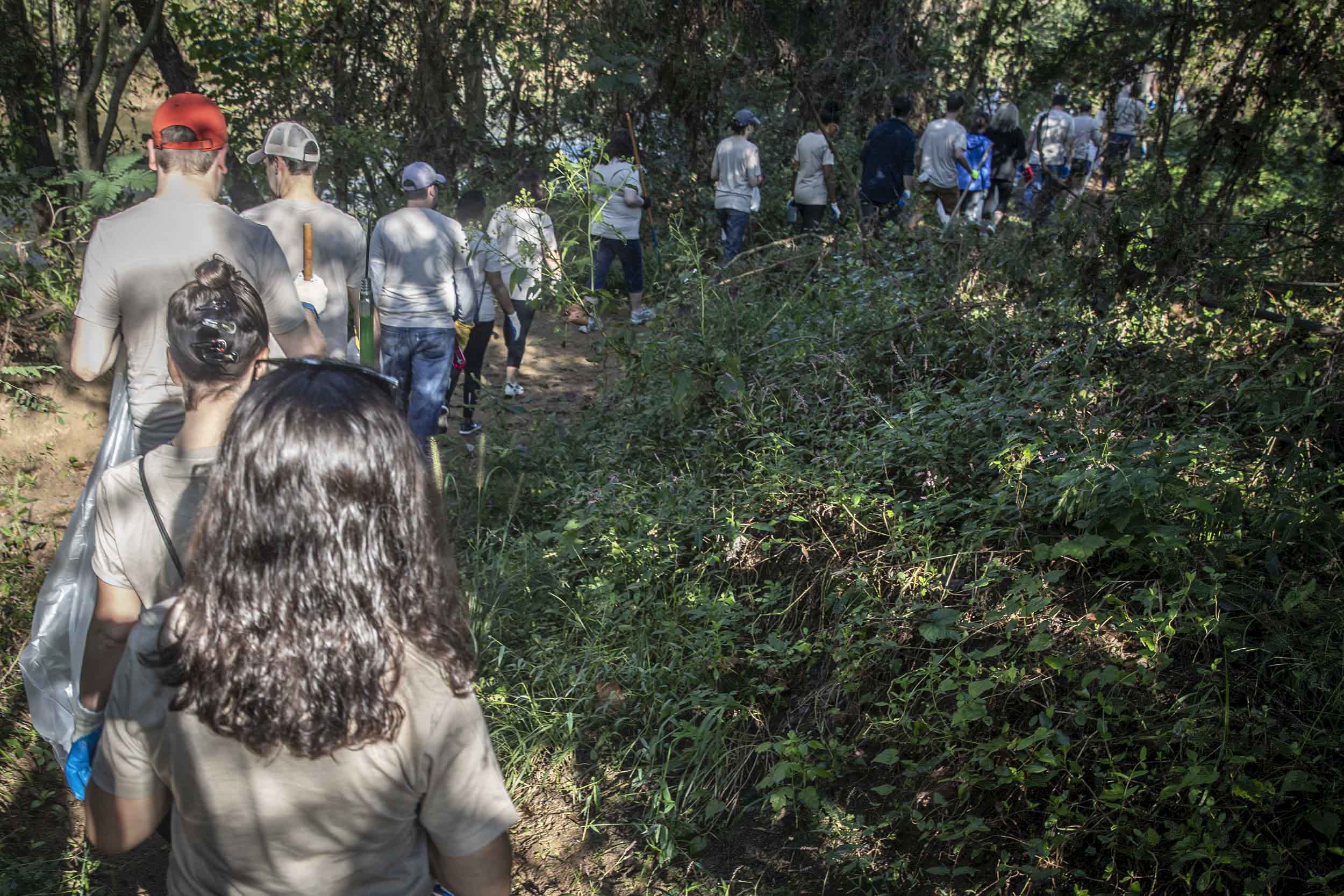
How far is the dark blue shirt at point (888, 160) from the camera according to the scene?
386 inches

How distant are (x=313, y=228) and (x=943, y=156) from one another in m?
7.52

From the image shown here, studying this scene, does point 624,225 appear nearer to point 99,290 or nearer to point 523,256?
point 523,256

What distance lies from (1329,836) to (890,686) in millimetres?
→ 1243

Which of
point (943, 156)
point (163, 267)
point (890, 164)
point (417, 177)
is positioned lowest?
point (163, 267)

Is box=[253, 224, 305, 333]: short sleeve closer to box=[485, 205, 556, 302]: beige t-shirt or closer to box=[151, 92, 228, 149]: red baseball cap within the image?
box=[151, 92, 228, 149]: red baseball cap

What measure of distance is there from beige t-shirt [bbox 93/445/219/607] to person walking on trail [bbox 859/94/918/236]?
833 cm

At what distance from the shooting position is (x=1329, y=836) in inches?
101

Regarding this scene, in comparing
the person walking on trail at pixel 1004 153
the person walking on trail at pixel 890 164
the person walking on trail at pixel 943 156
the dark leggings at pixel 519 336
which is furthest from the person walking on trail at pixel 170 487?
the person walking on trail at pixel 1004 153

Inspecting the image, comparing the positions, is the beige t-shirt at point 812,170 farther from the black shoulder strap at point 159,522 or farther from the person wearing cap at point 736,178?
the black shoulder strap at point 159,522

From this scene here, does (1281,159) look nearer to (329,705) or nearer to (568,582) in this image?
(568,582)

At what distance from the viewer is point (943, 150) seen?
33.5ft

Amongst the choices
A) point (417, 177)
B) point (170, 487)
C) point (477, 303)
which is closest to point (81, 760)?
point (170, 487)

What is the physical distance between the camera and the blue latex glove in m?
2.19

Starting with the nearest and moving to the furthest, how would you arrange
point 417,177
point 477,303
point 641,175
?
point 417,177
point 477,303
point 641,175
